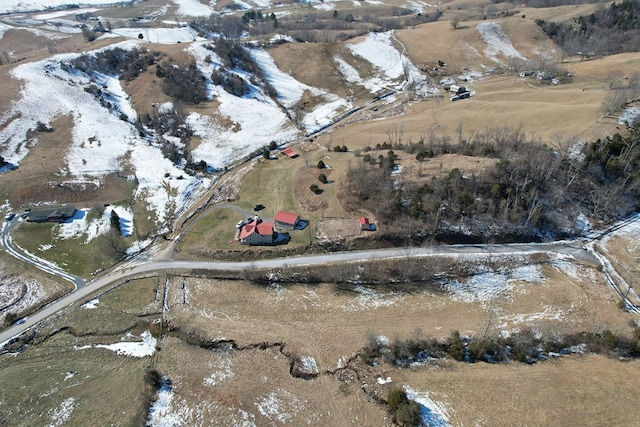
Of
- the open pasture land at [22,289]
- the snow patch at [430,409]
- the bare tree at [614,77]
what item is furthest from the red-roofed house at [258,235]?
the bare tree at [614,77]

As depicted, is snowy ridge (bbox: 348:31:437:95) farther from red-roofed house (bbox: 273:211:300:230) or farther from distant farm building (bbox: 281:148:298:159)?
red-roofed house (bbox: 273:211:300:230)

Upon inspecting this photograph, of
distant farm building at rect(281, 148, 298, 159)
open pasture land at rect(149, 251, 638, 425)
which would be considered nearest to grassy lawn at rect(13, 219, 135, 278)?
open pasture land at rect(149, 251, 638, 425)

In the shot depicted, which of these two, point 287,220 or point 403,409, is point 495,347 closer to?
point 403,409

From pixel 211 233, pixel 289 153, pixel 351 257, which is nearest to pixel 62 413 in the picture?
pixel 211 233

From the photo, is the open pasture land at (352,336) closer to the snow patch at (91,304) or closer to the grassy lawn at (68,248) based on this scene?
the snow patch at (91,304)

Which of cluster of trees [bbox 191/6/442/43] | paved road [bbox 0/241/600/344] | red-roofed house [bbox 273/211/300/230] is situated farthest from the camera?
cluster of trees [bbox 191/6/442/43]

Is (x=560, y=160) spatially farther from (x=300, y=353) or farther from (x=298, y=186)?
(x=300, y=353)

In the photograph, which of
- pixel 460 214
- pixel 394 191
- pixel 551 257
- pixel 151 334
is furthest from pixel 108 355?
pixel 551 257
